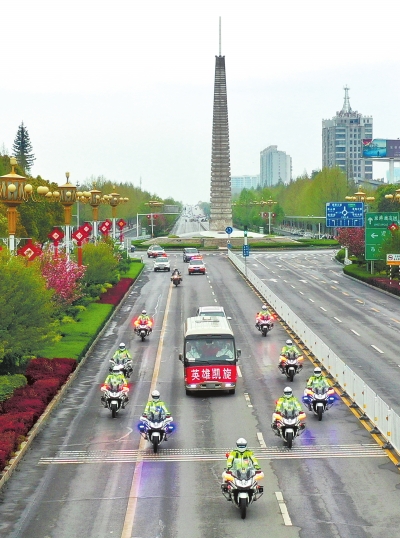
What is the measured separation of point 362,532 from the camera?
17.4m

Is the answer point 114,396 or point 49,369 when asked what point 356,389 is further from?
point 49,369

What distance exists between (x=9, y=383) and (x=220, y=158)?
400 ft

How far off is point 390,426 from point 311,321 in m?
28.4

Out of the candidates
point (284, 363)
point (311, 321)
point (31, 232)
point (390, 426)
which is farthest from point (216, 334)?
point (31, 232)

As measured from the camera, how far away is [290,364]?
3444 cm

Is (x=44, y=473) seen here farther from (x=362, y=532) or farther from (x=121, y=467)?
(x=362, y=532)

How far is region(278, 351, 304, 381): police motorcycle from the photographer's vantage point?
34406 millimetres

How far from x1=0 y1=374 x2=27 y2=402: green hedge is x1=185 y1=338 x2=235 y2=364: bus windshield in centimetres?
542

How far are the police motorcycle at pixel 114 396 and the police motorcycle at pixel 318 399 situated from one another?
5416 mm

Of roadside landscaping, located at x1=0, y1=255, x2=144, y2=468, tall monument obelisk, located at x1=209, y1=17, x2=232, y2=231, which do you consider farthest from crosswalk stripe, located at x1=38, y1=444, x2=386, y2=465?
tall monument obelisk, located at x1=209, y1=17, x2=232, y2=231

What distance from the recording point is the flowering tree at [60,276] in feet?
149

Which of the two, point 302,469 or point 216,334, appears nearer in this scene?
point 302,469

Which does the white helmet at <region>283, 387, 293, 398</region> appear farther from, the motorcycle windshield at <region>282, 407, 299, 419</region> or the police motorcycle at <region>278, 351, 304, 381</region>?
the police motorcycle at <region>278, 351, 304, 381</region>

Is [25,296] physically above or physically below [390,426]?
above
